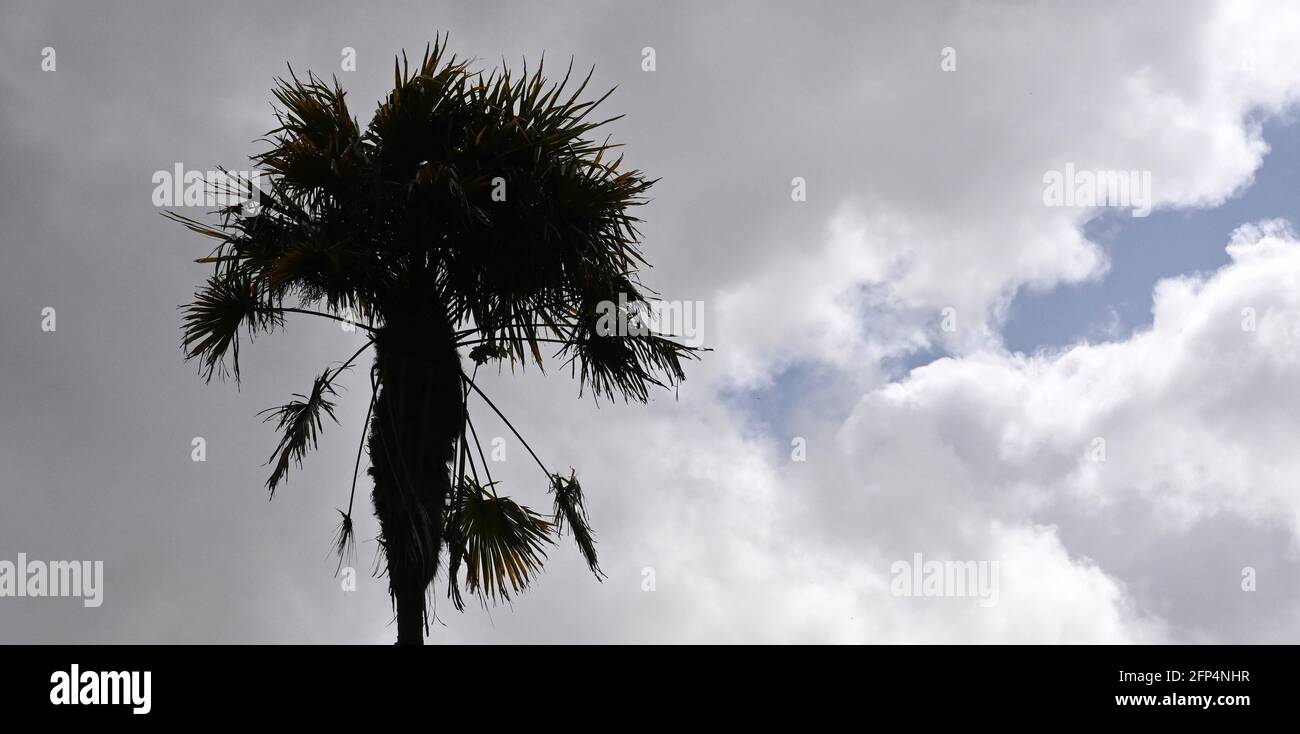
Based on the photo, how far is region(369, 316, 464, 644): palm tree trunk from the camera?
6.77m

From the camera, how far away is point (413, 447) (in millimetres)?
6953

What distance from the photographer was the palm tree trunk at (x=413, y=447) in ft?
22.2
